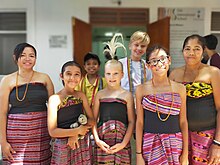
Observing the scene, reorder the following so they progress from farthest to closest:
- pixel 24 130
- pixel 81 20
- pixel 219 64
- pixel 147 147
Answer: pixel 81 20
pixel 219 64
pixel 24 130
pixel 147 147

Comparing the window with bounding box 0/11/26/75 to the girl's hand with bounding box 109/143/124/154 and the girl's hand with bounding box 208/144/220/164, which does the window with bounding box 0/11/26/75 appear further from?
the girl's hand with bounding box 208/144/220/164

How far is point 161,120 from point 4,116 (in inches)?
43.2

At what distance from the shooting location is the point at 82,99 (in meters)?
1.91

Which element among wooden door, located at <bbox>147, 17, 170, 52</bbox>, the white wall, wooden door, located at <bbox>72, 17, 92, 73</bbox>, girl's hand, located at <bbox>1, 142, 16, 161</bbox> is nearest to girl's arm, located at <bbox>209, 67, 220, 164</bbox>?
girl's hand, located at <bbox>1, 142, 16, 161</bbox>

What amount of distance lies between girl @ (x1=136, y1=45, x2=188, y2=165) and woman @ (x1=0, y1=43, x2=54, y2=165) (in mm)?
715

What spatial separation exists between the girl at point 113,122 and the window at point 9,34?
358 centimetres

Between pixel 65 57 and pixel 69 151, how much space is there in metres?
3.30

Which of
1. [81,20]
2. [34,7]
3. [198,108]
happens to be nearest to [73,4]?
[81,20]

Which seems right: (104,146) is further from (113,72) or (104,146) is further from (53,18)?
(53,18)

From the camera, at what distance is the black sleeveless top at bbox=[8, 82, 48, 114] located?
1.87 metres

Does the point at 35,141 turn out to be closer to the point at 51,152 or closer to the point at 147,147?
the point at 51,152

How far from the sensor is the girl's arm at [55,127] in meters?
1.75

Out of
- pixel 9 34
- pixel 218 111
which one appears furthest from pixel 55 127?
pixel 9 34

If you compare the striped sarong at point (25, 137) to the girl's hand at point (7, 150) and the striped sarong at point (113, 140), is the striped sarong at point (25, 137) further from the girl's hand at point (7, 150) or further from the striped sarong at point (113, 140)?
the striped sarong at point (113, 140)
